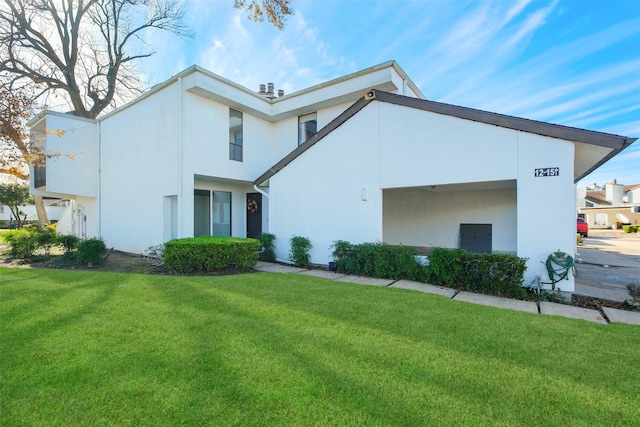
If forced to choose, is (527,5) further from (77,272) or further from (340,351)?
(77,272)

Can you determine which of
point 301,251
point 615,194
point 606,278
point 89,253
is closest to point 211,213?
point 89,253

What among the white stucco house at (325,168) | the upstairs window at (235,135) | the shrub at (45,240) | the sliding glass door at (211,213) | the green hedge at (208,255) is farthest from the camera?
the upstairs window at (235,135)

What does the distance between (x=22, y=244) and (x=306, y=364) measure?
12547 mm

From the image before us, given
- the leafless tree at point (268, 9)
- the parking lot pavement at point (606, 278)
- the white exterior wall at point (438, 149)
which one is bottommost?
the parking lot pavement at point (606, 278)

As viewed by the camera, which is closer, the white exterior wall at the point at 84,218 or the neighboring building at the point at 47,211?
the white exterior wall at the point at 84,218

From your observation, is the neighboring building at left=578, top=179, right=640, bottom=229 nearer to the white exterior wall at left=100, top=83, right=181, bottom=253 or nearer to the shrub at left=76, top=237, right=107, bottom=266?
the white exterior wall at left=100, top=83, right=181, bottom=253

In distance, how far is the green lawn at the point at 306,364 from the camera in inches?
90.9

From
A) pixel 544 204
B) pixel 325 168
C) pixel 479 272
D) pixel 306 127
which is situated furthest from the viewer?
pixel 306 127

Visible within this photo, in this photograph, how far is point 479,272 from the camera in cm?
604

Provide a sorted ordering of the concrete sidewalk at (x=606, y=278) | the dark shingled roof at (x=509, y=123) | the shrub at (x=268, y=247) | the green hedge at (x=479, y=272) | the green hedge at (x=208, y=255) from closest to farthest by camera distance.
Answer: the dark shingled roof at (x=509, y=123)
the green hedge at (x=479, y=272)
the concrete sidewalk at (x=606, y=278)
the green hedge at (x=208, y=255)
the shrub at (x=268, y=247)

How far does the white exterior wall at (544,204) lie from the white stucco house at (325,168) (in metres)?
0.02

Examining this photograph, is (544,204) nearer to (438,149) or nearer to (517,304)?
(517,304)

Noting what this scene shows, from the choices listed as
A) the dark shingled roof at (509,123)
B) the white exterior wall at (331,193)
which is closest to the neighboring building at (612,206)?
the dark shingled roof at (509,123)

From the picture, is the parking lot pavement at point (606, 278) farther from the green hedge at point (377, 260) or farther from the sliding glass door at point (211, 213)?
the sliding glass door at point (211, 213)
